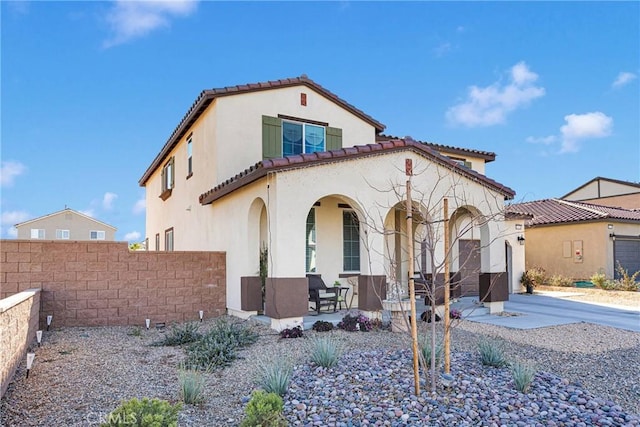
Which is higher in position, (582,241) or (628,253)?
(582,241)

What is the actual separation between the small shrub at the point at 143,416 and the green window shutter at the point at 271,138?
A: 990 centimetres

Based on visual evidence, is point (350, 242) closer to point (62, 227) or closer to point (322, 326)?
point (322, 326)

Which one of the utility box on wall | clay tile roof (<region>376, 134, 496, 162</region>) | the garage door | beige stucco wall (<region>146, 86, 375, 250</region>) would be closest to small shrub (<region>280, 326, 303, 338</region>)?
beige stucco wall (<region>146, 86, 375, 250</region>)

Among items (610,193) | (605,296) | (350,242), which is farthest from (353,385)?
(610,193)

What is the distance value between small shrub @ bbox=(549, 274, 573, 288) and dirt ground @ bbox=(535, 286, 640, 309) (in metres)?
1.01

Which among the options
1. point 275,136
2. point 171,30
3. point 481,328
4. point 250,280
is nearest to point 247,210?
point 250,280

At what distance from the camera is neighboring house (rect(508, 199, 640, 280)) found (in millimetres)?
20672

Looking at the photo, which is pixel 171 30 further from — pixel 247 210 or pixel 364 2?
pixel 247 210

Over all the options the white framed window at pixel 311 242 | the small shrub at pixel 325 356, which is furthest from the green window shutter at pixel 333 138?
the small shrub at pixel 325 356

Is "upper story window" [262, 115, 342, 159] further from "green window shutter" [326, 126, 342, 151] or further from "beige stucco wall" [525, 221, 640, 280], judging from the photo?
"beige stucco wall" [525, 221, 640, 280]

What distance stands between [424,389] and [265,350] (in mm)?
3218

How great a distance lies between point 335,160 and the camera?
32.5ft

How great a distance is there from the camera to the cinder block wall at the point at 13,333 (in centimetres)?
504

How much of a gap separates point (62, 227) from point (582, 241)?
1639 inches
